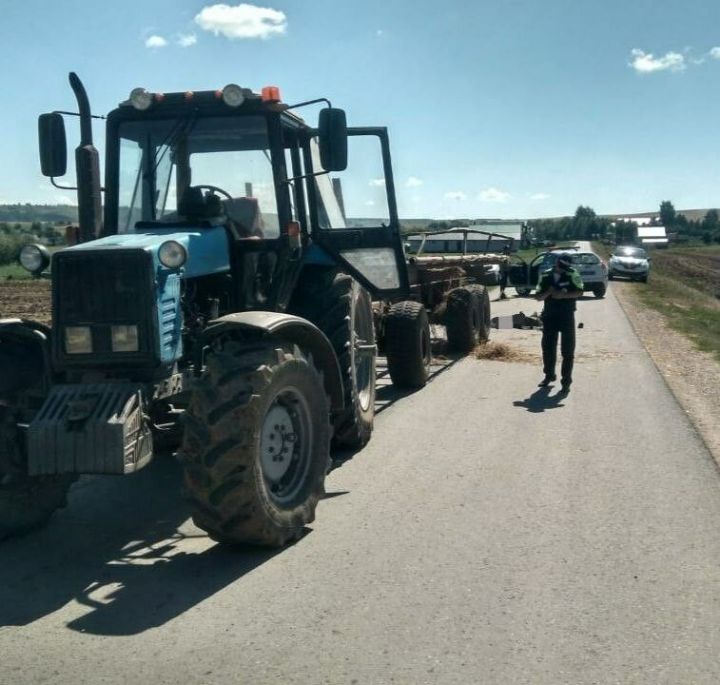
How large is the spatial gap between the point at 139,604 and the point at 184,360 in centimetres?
170

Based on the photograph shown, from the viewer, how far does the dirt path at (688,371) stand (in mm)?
8555

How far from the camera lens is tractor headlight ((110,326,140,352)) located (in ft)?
16.4

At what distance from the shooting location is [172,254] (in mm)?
5086

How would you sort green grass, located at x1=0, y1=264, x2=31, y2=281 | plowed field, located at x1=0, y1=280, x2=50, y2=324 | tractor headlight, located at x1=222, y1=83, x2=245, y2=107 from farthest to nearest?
green grass, located at x1=0, y1=264, x2=31, y2=281 → plowed field, located at x1=0, y1=280, x2=50, y2=324 → tractor headlight, located at x1=222, y1=83, x2=245, y2=107

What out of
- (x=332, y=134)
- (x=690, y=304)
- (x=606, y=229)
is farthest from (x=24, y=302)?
(x=606, y=229)

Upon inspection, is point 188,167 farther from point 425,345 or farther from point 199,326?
point 425,345

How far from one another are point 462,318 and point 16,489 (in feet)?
29.2

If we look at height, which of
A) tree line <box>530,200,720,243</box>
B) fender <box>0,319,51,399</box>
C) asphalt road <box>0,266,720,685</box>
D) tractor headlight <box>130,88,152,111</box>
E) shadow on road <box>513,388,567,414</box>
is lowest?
asphalt road <box>0,266,720,685</box>

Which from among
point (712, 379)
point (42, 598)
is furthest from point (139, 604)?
point (712, 379)

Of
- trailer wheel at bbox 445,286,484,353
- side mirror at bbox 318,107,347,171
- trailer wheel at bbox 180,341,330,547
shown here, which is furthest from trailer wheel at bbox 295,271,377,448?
trailer wheel at bbox 445,286,484,353

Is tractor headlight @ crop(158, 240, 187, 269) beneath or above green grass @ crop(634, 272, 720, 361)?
above

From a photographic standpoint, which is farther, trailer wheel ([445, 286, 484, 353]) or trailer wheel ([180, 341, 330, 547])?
trailer wheel ([445, 286, 484, 353])

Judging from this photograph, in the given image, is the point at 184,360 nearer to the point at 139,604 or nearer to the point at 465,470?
the point at 139,604

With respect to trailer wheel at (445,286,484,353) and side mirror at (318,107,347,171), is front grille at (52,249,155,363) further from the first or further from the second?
trailer wheel at (445,286,484,353)
